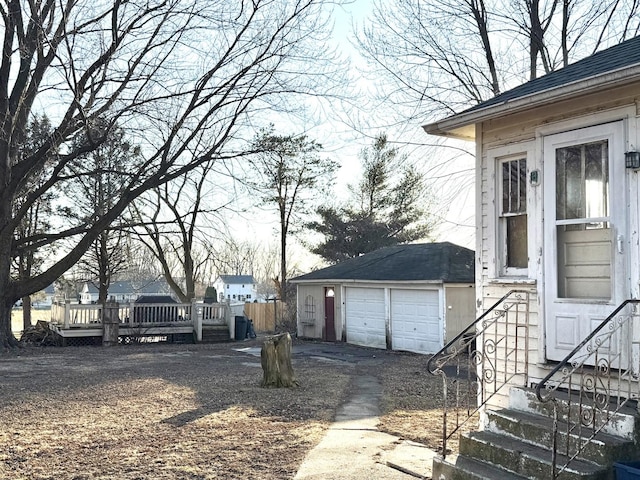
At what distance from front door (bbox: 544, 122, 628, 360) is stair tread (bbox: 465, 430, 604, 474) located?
1.13 meters

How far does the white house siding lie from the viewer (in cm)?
582

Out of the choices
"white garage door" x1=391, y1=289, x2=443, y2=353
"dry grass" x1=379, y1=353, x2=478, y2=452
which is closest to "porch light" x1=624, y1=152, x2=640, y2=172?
"dry grass" x1=379, y1=353, x2=478, y2=452

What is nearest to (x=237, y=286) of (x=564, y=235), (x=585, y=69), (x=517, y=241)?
(x=517, y=241)

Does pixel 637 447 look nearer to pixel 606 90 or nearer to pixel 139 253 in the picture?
pixel 606 90

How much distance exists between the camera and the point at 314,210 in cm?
3788

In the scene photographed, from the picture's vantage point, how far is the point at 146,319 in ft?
75.2

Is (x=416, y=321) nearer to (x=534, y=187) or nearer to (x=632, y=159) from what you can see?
(x=534, y=187)

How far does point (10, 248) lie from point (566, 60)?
62.6 ft

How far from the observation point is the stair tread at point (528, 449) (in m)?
4.84

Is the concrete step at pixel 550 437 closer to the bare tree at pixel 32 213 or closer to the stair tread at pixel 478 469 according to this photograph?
the stair tread at pixel 478 469

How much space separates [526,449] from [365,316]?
17.1m

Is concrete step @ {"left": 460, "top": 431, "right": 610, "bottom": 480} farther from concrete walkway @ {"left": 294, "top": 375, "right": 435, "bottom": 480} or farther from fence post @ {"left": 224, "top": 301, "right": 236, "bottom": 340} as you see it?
fence post @ {"left": 224, "top": 301, "right": 236, "bottom": 340}

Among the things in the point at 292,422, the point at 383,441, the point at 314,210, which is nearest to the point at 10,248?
A: the point at 292,422

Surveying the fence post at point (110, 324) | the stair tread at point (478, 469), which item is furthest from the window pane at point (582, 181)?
the fence post at point (110, 324)
